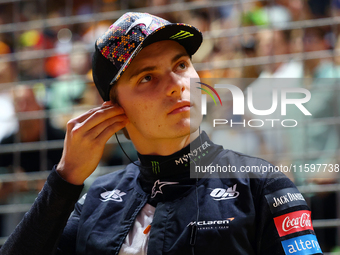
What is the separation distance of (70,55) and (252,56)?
3.79 ft

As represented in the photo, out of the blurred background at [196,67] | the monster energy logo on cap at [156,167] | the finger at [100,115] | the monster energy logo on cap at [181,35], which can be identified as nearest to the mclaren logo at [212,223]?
the monster energy logo on cap at [156,167]

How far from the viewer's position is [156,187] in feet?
4.38

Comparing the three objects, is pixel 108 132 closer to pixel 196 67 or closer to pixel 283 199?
pixel 283 199

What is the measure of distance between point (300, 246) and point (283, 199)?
0.47ft

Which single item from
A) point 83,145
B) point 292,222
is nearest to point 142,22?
point 83,145

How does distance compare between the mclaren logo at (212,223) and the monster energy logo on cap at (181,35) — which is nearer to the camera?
the mclaren logo at (212,223)

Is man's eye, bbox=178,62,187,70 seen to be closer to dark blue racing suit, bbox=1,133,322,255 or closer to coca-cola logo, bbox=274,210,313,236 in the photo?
dark blue racing suit, bbox=1,133,322,255

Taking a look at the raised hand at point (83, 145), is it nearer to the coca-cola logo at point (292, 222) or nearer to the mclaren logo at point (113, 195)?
the mclaren logo at point (113, 195)

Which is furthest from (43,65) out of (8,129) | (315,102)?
(315,102)

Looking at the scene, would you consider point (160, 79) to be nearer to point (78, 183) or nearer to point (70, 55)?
point (78, 183)

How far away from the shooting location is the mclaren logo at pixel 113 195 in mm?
1423

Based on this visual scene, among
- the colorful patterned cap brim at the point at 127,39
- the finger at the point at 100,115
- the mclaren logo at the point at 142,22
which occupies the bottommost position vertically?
the finger at the point at 100,115

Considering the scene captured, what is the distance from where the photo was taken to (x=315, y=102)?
1910 mm

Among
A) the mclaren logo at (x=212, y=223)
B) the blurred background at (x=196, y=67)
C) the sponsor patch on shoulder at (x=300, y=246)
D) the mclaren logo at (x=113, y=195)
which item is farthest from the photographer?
the blurred background at (x=196, y=67)
